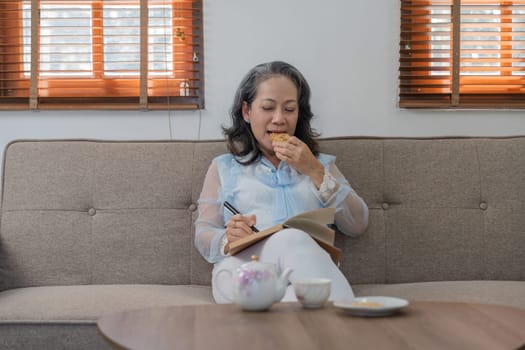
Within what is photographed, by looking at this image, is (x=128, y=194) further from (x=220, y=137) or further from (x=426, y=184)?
(x=426, y=184)

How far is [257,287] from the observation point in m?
1.48

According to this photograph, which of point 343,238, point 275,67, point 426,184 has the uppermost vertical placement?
point 275,67

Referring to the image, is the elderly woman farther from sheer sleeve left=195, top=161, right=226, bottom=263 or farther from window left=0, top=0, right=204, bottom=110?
window left=0, top=0, right=204, bottom=110

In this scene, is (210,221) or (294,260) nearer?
(294,260)

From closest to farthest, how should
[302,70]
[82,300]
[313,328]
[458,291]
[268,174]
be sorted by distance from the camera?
[313,328], [82,300], [458,291], [268,174], [302,70]

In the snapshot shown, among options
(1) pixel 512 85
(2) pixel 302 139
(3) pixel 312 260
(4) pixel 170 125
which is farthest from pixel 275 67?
(1) pixel 512 85

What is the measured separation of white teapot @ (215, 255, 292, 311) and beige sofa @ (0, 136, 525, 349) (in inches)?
31.5

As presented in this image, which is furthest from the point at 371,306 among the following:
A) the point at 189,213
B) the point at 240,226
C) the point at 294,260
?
the point at 189,213

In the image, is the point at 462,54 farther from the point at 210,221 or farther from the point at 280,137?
the point at 210,221

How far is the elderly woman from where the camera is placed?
2.28 meters

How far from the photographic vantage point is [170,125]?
3.02 meters

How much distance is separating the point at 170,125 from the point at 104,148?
549 millimetres

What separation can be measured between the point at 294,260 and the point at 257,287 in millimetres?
347

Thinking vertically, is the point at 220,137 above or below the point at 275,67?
below
